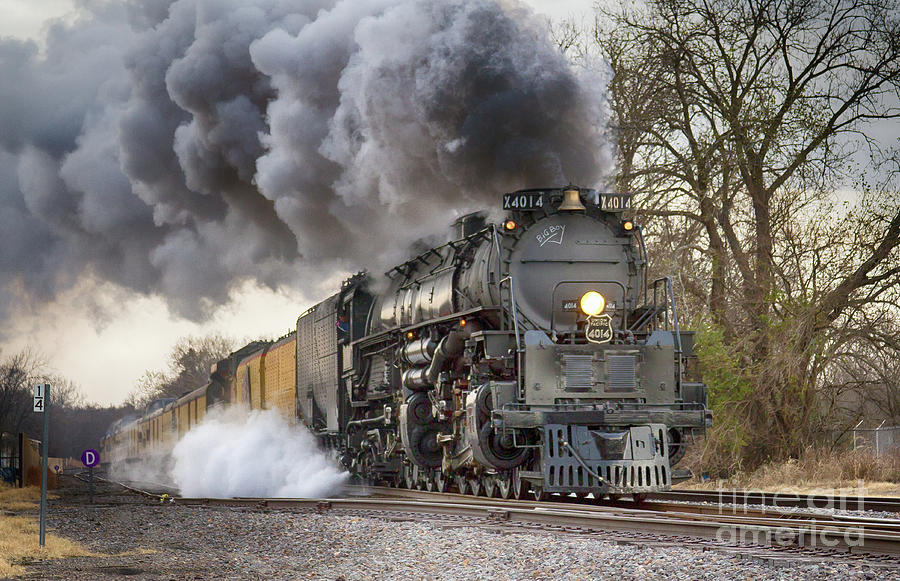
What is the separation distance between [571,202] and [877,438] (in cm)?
1201

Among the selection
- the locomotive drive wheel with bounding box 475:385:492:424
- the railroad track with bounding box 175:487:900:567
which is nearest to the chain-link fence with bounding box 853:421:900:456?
the railroad track with bounding box 175:487:900:567

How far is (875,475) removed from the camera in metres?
17.5

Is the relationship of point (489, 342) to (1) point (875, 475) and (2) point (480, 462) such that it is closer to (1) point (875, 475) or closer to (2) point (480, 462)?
(2) point (480, 462)

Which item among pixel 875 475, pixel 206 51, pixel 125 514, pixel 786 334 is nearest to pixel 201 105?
pixel 206 51

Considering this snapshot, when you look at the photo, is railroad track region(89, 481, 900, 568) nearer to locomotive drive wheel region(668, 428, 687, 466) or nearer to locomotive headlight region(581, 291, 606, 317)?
locomotive drive wheel region(668, 428, 687, 466)

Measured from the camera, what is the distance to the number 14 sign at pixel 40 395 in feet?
38.2

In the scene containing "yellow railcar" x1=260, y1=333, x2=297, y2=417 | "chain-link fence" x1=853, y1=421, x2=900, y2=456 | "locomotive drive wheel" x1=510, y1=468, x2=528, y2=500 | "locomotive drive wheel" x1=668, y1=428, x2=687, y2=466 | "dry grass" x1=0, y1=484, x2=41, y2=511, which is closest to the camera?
"locomotive drive wheel" x1=668, y1=428, x2=687, y2=466

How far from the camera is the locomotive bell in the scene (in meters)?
13.2

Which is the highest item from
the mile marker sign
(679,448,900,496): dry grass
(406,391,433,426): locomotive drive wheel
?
the mile marker sign

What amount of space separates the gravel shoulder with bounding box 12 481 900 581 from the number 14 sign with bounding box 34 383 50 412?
170cm

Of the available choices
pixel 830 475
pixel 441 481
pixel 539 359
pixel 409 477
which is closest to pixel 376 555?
pixel 539 359

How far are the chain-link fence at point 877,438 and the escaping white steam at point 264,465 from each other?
10.5 m

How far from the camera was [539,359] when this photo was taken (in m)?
12.0

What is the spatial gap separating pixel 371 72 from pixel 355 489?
25.2 ft
